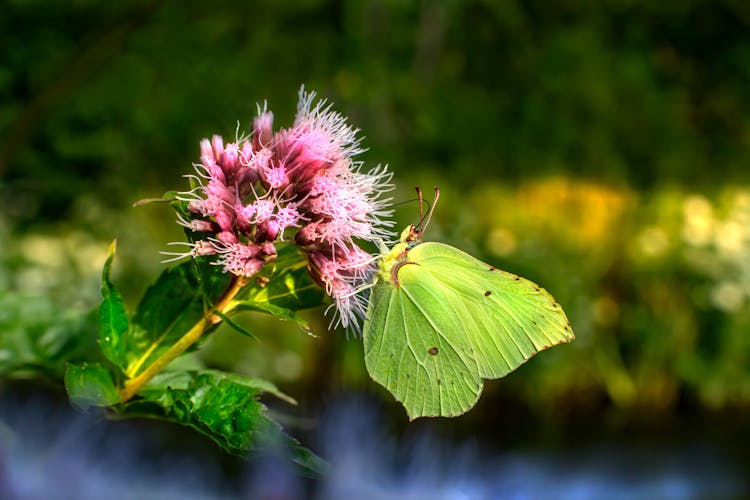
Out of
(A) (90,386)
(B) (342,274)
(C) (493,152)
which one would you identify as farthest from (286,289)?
(C) (493,152)

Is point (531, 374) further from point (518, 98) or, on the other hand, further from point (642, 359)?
point (518, 98)

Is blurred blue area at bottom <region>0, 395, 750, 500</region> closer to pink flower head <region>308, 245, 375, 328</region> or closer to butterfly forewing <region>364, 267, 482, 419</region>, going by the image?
pink flower head <region>308, 245, 375, 328</region>

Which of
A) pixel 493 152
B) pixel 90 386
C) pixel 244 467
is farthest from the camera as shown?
pixel 493 152

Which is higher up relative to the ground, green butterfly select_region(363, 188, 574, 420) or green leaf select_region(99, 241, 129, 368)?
green butterfly select_region(363, 188, 574, 420)

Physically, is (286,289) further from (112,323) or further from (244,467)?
(244,467)

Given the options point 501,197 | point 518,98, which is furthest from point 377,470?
point 518,98

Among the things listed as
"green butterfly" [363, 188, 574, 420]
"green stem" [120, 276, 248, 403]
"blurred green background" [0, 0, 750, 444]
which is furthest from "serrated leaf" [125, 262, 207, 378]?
"blurred green background" [0, 0, 750, 444]
